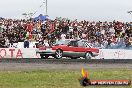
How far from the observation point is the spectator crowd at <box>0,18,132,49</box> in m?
33.8

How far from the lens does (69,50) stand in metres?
32.3

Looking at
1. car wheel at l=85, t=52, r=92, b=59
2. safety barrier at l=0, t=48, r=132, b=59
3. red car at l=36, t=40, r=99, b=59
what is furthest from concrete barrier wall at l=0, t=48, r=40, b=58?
car wheel at l=85, t=52, r=92, b=59

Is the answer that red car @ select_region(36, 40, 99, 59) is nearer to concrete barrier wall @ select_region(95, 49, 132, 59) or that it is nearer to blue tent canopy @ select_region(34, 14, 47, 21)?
concrete barrier wall @ select_region(95, 49, 132, 59)

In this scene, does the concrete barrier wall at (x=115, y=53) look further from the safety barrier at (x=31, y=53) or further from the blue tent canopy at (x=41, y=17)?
the blue tent canopy at (x=41, y=17)

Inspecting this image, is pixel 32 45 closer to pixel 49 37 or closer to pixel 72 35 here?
pixel 49 37

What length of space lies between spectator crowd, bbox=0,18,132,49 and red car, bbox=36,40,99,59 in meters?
1.47

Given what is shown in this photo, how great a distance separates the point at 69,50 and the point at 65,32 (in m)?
4.01

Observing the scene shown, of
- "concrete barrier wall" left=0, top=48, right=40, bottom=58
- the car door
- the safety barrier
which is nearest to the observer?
"concrete barrier wall" left=0, top=48, right=40, bottom=58

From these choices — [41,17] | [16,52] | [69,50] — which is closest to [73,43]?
[69,50]

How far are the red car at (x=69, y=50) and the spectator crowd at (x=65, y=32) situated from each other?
147 centimetres

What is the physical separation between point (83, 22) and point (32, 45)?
272 inches

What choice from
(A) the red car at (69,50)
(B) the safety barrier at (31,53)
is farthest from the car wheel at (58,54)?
(B) the safety barrier at (31,53)

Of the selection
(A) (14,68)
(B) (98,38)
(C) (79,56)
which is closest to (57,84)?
(A) (14,68)

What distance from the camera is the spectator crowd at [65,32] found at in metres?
33.8
